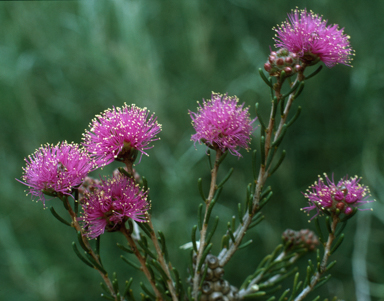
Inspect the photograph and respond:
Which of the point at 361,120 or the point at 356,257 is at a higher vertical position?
the point at 361,120

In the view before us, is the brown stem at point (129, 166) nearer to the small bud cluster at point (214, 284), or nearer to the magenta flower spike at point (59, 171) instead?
the magenta flower spike at point (59, 171)

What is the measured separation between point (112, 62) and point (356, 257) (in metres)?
1.11

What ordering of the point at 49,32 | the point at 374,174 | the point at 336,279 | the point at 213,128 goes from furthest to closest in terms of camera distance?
the point at 49,32
the point at 336,279
the point at 374,174
the point at 213,128

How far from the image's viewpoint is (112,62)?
1.47m

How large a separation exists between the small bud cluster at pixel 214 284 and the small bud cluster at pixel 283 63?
237 mm

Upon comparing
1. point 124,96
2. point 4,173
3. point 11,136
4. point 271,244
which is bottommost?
point 271,244

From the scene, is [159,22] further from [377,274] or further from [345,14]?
[377,274]

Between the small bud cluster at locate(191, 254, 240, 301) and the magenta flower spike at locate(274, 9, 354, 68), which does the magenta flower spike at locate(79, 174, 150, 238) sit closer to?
the small bud cluster at locate(191, 254, 240, 301)

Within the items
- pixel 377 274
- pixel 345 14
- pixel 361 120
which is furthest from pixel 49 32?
pixel 377 274

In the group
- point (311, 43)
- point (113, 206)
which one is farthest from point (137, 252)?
point (311, 43)

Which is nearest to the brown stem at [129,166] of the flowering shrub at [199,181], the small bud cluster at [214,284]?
the flowering shrub at [199,181]

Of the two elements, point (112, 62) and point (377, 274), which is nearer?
point (377, 274)

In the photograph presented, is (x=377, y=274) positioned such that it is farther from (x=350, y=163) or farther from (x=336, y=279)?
(x=350, y=163)

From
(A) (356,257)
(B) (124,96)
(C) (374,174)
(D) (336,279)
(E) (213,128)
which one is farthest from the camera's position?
(B) (124,96)
